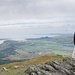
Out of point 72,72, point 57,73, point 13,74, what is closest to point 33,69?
point 57,73

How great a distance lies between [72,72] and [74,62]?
10.7ft

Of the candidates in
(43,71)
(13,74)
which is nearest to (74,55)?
(43,71)

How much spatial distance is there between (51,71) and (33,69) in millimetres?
2540

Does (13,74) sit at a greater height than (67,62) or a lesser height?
lesser

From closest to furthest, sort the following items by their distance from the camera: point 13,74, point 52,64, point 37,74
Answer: point 37,74, point 52,64, point 13,74

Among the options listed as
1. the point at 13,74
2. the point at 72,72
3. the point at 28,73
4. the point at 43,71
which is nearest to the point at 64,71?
the point at 72,72

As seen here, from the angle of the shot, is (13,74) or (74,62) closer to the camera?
(74,62)

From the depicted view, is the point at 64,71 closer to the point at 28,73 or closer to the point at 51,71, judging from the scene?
the point at 51,71

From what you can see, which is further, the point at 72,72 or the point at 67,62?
the point at 67,62

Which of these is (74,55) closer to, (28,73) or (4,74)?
(28,73)

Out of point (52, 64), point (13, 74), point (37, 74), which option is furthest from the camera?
point (13, 74)

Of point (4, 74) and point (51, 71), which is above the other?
point (51, 71)

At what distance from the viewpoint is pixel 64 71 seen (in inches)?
1243

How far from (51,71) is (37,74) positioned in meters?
2.43
